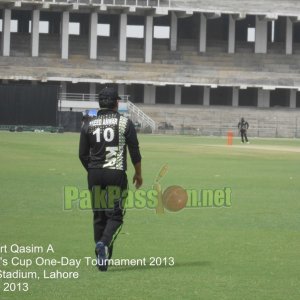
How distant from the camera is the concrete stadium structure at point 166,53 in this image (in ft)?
299

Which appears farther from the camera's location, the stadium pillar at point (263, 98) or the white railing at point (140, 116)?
the stadium pillar at point (263, 98)

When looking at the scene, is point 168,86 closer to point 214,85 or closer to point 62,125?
point 214,85

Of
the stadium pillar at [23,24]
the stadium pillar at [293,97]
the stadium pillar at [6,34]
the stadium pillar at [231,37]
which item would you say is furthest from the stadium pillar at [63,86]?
the stadium pillar at [293,97]

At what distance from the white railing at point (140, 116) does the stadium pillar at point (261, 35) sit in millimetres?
16343

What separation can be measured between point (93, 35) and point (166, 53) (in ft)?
22.2

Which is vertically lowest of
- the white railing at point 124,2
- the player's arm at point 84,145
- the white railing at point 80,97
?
the player's arm at point 84,145

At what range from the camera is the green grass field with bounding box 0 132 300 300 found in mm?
11359

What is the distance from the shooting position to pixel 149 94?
3696 inches

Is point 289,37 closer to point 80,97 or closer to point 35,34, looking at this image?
point 80,97

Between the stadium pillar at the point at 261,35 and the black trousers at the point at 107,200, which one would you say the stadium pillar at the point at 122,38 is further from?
the black trousers at the point at 107,200

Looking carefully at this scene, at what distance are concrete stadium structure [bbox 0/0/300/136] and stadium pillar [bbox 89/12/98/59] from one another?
80 millimetres

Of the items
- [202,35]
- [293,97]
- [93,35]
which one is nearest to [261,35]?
Answer: [202,35]

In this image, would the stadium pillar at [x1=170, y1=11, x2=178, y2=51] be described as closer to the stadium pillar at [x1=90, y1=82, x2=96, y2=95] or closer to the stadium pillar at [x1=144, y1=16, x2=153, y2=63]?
the stadium pillar at [x1=144, y1=16, x2=153, y2=63]

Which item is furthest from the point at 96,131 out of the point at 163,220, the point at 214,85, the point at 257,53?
the point at 257,53
